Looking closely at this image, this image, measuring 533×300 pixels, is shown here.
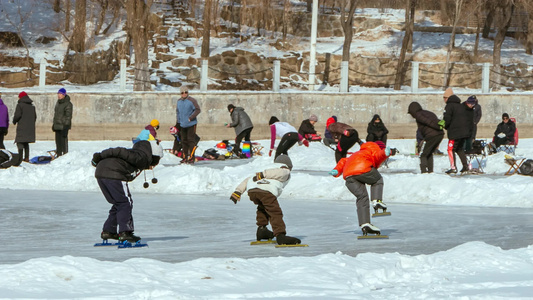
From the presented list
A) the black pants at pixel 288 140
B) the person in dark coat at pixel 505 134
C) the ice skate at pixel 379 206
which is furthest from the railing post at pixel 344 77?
the ice skate at pixel 379 206

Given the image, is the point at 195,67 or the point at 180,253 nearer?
the point at 180,253

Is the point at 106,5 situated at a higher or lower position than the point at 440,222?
higher

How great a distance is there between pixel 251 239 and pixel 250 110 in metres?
19.4

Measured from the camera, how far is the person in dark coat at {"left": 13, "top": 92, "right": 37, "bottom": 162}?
21.2 meters

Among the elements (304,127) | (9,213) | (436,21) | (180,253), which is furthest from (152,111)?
(436,21)

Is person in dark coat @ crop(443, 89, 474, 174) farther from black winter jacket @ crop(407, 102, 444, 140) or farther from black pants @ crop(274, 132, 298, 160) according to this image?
black pants @ crop(274, 132, 298, 160)

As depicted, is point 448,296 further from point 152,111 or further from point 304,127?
point 152,111

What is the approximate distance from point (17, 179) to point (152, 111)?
38.8ft

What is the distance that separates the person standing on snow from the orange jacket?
10192 mm

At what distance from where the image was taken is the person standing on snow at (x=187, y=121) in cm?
2139

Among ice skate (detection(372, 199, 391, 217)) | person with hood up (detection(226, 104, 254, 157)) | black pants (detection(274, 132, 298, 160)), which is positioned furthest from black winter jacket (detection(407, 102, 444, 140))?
person with hood up (detection(226, 104, 254, 157))

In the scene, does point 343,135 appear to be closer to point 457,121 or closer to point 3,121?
point 457,121

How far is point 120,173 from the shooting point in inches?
394

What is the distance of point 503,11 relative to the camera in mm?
47625
